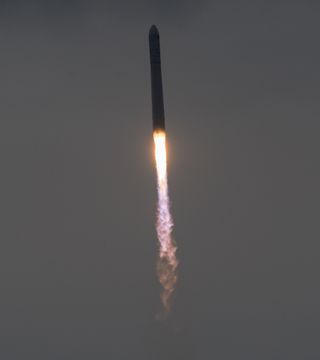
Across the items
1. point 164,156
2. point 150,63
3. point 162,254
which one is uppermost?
point 150,63

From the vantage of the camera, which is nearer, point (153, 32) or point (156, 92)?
point (156, 92)

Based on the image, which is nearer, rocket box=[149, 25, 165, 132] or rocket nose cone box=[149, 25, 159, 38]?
rocket box=[149, 25, 165, 132]

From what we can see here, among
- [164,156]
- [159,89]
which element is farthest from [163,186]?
[159,89]

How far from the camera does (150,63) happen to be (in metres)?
91.9

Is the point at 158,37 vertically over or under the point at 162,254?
over

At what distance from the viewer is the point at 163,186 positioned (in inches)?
3752

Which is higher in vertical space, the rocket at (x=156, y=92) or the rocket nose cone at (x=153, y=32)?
the rocket nose cone at (x=153, y=32)

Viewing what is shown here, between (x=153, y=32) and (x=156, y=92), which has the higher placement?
(x=153, y=32)

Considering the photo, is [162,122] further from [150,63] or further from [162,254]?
[162,254]

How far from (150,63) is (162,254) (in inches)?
751

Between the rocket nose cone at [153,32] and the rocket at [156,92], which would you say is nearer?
the rocket at [156,92]

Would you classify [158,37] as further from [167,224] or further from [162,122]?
[167,224]

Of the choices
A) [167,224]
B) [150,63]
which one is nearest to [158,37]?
[150,63]

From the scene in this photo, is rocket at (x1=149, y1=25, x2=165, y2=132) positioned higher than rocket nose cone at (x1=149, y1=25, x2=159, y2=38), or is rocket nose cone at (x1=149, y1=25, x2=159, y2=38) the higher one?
rocket nose cone at (x1=149, y1=25, x2=159, y2=38)
